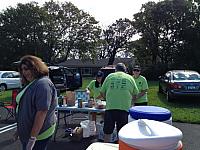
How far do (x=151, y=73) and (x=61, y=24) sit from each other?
1781 centimetres

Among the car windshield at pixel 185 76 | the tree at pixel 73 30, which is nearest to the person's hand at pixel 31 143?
the car windshield at pixel 185 76

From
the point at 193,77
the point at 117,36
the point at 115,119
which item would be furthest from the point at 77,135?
the point at 117,36

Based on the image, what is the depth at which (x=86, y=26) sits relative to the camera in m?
50.9

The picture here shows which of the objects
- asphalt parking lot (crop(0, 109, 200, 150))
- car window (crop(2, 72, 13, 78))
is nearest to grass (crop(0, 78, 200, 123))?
asphalt parking lot (crop(0, 109, 200, 150))

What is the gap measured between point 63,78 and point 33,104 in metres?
16.5

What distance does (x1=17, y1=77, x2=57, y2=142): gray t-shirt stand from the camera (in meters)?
3.27

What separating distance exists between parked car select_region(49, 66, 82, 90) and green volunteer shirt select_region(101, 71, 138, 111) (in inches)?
526

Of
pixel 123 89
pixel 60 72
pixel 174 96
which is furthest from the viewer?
pixel 60 72

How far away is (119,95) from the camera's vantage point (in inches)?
Answer: 214

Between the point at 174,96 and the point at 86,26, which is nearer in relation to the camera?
the point at 174,96

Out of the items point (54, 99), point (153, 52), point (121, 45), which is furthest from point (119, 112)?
point (121, 45)

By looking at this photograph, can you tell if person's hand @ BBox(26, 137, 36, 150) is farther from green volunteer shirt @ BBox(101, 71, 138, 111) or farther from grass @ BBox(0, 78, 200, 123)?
grass @ BBox(0, 78, 200, 123)

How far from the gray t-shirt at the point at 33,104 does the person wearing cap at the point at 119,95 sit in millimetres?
2116

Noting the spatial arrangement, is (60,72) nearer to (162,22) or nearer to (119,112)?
(119,112)
